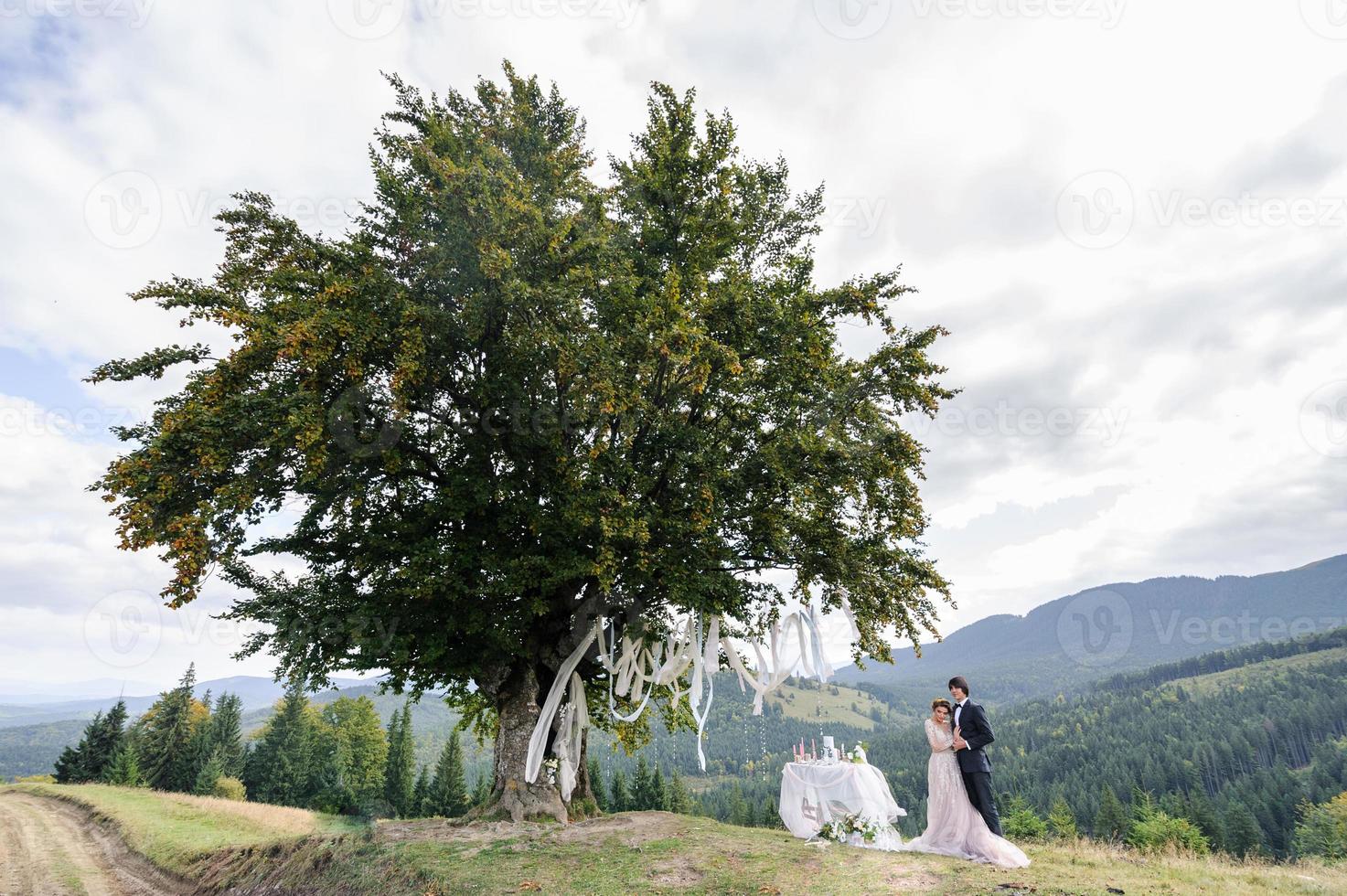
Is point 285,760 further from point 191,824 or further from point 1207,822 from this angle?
point 1207,822

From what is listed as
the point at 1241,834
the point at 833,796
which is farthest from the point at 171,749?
the point at 1241,834

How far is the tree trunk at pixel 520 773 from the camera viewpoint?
15.1 meters

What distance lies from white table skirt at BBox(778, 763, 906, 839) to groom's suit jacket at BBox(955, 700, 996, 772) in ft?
6.22

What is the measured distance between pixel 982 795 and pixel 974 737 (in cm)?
91

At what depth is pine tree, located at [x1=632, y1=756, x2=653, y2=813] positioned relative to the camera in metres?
61.3

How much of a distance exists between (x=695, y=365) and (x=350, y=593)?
30.9 feet

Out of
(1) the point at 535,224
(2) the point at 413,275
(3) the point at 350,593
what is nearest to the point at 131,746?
(3) the point at 350,593

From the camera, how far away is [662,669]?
1538cm

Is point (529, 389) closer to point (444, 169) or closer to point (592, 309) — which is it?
point (592, 309)

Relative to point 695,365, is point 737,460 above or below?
below

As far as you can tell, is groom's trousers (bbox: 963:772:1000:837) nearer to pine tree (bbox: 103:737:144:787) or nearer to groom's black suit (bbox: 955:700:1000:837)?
groom's black suit (bbox: 955:700:1000:837)

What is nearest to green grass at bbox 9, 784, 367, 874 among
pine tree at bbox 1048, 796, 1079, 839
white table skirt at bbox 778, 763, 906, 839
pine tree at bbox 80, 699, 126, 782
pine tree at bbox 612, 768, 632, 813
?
white table skirt at bbox 778, 763, 906, 839

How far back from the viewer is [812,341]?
14312 millimetres

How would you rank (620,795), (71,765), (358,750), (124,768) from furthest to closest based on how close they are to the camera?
1. (358,750)
2. (620,795)
3. (71,765)
4. (124,768)
